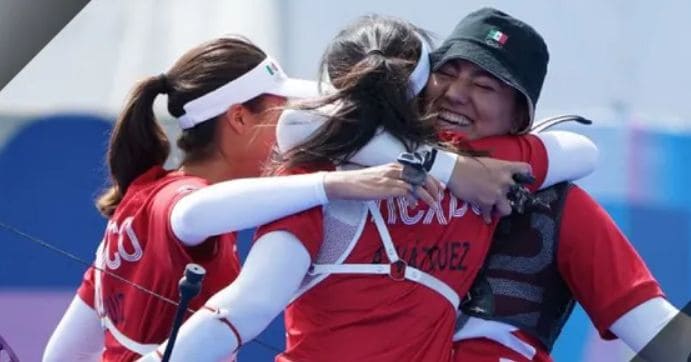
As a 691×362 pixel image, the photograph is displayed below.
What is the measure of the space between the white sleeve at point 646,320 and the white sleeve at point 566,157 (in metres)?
0.16

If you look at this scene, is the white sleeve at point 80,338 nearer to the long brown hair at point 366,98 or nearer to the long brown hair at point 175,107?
the long brown hair at point 175,107

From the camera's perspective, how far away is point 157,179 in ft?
5.09

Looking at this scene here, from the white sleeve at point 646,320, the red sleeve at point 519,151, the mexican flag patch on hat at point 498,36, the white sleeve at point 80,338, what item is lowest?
the white sleeve at point 80,338

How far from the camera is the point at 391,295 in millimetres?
1264

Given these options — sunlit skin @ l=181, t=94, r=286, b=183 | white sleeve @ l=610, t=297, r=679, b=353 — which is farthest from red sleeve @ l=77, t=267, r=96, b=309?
white sleeve @ l=610, t=297, r=679, b=353

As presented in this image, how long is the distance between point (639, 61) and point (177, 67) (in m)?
0.77

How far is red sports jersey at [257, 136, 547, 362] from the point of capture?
1.26 m

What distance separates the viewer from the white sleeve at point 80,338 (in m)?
1.61

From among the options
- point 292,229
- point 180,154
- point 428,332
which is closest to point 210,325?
point 292,229

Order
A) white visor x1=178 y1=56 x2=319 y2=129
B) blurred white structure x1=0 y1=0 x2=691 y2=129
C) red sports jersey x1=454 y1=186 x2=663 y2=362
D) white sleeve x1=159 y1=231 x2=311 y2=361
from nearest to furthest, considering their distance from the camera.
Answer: white sleeve x1=159 y1=231 x2=311 y2=361 < red sports jersey x1=454 y1=186 x2=663 y2=362 < white visor x1=178 y1=56 x2=319 y2=129 < blurred white structure x1=0 y1=0 x2=691 y2=129

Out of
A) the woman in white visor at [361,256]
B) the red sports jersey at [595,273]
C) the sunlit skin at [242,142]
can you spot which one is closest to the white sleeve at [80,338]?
the sunlit skin at [242,142]

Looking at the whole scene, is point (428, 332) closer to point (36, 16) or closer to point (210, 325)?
point (210, 325)

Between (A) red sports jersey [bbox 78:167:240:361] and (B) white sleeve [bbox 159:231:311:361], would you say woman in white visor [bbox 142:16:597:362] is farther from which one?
(A) red sports jersey [bbox 78:167:240:361]

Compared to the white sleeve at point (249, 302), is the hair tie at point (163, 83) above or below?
above
